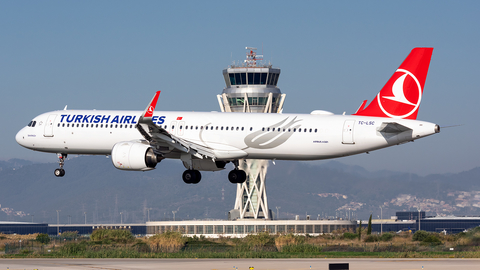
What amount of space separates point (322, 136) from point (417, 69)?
7.44 meters

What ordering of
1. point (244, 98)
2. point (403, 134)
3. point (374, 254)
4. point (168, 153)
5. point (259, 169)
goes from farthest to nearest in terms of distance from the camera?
point (259, 169) → point (244, 98) → point (374, 254) → point (168, 153) → point (403, 134)

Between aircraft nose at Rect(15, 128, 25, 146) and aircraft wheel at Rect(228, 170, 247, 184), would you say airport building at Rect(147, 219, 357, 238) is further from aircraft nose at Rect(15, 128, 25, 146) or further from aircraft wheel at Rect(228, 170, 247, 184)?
aircraft wheel at Rect(228, 170, 247, 184)

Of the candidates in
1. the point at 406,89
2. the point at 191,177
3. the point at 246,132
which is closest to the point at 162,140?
the point at 191,177

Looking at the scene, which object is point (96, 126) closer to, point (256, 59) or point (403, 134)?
point (403, 134)

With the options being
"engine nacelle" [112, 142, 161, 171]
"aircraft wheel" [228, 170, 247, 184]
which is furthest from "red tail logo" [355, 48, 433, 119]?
"engine nacelle" [112, 142, 161, 171]

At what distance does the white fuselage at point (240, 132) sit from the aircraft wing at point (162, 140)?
0.87 m

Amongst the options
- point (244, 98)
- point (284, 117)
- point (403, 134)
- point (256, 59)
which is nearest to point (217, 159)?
point (284, 117)

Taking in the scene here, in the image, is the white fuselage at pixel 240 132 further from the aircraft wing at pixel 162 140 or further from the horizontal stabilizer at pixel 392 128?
the aircraft wing at pixel 162 140

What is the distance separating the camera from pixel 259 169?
13488 centimetres

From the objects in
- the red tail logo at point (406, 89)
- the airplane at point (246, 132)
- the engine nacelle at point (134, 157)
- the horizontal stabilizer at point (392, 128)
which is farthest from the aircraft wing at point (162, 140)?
the red tail logo at point (406, 89)

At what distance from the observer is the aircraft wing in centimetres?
4356

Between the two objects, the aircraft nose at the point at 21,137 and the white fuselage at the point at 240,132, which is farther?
the aircraft nose at the point at 21,137

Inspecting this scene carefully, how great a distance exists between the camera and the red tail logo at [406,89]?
45.8m

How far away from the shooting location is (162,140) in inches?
1791
